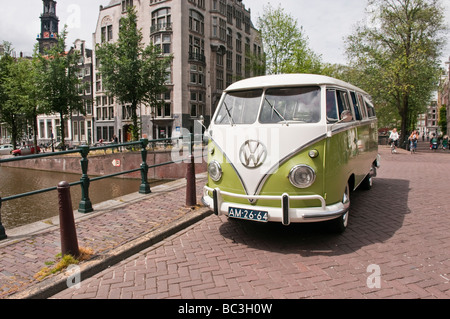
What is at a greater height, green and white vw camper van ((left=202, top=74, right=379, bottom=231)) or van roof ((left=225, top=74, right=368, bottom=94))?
van roof ((left=225, top=74, right=368, bottom=94))

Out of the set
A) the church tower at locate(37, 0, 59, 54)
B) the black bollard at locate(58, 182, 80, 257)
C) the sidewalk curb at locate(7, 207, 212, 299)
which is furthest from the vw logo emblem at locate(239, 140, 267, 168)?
the church tower at locate(37, 0, 59, 54)

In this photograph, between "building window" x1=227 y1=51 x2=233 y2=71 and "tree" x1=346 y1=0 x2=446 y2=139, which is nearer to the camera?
"tree" x1=346 y1=0 x2=446 y2=139

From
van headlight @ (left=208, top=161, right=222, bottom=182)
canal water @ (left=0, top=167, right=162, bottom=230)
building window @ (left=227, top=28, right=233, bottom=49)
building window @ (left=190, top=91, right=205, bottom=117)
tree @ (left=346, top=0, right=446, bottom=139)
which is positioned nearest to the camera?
van headlight @ (left=208, top=161, right=222, bottom=182)

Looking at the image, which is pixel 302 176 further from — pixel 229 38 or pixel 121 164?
pixel 229 38

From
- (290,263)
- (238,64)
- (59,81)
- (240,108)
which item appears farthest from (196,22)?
(290,263)

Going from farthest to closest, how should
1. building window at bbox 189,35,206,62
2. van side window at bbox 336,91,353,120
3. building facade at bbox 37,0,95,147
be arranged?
1. building facade at bbox 37,0,95,147
2. building window at bbox 189,35,206,62
3. van side window at bbox 336,91,353,120

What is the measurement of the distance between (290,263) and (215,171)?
5.42 feet

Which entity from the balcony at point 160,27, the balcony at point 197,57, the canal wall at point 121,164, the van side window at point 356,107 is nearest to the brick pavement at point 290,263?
the van side window at point 356,107

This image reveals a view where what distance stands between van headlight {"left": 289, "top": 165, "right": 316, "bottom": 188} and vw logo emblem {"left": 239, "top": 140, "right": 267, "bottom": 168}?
43cm

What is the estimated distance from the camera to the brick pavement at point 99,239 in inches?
135

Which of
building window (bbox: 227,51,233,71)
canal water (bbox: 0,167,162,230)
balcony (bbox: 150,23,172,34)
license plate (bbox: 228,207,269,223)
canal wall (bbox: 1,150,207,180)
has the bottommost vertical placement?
canal water (bbox: 0,167,162,230)

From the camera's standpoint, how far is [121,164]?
22516mm

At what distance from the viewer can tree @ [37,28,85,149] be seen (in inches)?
1069

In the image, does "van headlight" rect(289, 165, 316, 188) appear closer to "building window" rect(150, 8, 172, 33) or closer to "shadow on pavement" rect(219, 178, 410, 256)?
"shadow on pavement" rect(219, 178, 410, 256)
